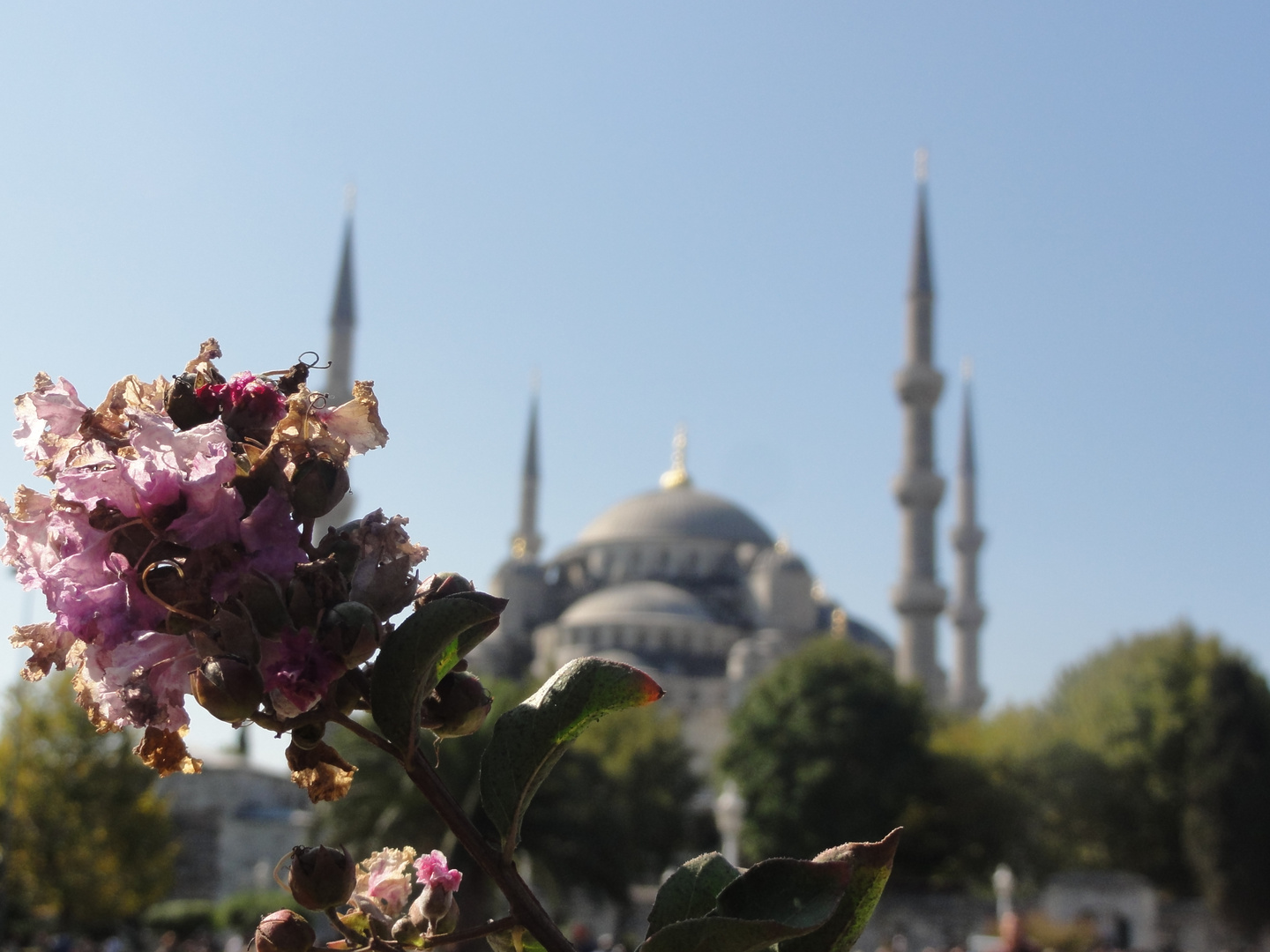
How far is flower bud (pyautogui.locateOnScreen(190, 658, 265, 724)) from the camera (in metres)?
0.95

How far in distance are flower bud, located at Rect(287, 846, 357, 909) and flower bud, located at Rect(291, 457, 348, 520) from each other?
243 millimetres

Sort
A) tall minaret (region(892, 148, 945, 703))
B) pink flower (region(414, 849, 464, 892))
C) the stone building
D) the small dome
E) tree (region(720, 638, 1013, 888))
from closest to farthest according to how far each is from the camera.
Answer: pink flower (region(414, 849, 464, 892)), tree (region(720, 638, 1013, 888)), the stone building, tall minaret (region(892, 148, 945, 703)), the small dome

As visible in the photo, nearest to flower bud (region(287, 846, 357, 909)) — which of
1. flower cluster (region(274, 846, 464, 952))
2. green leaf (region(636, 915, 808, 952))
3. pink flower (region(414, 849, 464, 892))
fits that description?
flower cluster (region(274, 846, 464, 952))

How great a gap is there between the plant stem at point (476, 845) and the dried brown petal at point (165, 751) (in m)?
0.16

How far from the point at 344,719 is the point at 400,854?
0.88 feet

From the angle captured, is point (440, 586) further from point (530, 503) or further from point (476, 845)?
point (530, 503)

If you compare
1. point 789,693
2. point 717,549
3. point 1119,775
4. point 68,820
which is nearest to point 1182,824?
point 1119,775

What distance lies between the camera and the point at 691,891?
1.08 m

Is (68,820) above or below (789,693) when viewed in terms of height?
below

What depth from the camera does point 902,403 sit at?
4269 cm

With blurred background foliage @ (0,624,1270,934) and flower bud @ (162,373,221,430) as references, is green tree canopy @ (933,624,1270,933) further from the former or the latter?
flower bud @ (162,373,221,430)

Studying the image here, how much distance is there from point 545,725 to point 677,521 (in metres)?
62.5

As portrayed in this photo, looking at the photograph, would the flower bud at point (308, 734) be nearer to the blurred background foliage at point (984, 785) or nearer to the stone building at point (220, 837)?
the blurred background foliage at point (984, 785)

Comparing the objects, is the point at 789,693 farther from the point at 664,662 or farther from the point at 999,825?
Answer: the point at 664,662
